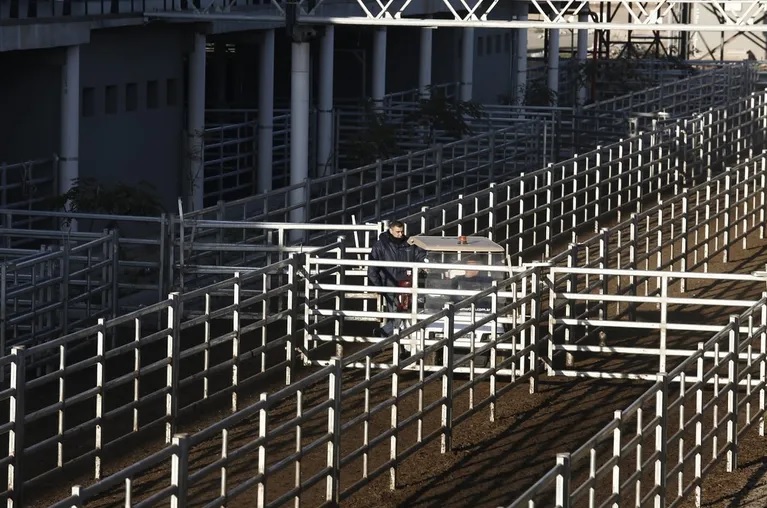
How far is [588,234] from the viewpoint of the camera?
28.2m

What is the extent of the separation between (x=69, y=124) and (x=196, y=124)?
16.8ft

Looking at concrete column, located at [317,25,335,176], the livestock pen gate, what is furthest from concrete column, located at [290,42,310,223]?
concrete column, located at [317,25,335,176]

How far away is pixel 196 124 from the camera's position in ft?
109

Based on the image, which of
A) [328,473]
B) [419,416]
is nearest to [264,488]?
[328,473]

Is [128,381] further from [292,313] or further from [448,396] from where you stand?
[292,313]

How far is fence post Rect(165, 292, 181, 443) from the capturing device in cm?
1501

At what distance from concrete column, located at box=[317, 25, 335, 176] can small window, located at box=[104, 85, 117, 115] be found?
641cm

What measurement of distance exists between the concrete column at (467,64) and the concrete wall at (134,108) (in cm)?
1497

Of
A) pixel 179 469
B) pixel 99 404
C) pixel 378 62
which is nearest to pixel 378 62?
pixel 378 62

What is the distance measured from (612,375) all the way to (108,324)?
5.76 meters

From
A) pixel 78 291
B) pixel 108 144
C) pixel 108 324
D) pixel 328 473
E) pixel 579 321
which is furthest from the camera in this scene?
pixel 108 144

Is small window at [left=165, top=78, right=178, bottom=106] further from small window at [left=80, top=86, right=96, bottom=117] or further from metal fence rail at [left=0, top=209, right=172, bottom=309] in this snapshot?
metal fence rail at [left=0, top=209, right=172, bottom=309]

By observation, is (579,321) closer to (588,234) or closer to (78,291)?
(78,291)

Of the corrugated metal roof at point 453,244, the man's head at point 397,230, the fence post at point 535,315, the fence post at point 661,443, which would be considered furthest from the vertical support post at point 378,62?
the fence post at point 661,443
